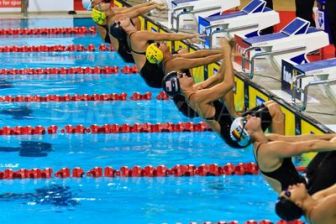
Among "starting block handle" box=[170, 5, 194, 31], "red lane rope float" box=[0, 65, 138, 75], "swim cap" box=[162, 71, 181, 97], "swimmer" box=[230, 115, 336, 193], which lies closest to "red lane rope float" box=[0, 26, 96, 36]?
"red lane rope float" box=[0, 65, 138, 75]

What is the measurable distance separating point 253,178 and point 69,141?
2.04m

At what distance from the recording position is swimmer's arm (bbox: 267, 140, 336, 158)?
5515 mm

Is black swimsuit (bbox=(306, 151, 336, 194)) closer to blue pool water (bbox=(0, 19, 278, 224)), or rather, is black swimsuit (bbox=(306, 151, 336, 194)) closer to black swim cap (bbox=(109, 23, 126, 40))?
blue pool water (bbox=(0, 19, 278, 224))

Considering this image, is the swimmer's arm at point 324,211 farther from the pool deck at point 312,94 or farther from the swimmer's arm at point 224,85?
the swimmer's arm at point 224,85

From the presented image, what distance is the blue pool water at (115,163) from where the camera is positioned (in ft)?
23.6

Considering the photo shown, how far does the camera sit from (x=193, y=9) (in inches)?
468

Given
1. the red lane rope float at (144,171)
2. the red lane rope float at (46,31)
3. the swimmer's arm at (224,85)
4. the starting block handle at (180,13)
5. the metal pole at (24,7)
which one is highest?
the metal pole at (24,7)

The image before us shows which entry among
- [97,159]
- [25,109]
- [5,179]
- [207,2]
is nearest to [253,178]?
[97,159]

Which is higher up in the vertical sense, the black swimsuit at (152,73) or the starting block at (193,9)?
the starting block at (193,9)

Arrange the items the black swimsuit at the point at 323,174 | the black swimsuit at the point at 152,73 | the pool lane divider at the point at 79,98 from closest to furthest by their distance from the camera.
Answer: the black swimsuit at the point at 323,174 → the black swimsuit at the point at 152,73 → the pool lane divider at the point at 79,98

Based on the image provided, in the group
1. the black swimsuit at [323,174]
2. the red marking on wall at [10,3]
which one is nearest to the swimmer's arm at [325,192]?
the black swimsuit at [323,174]

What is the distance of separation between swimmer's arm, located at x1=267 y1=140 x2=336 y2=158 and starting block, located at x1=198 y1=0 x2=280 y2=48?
4.49 meters

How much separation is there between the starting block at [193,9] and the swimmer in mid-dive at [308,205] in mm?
6745

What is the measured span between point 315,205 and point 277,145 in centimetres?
89
